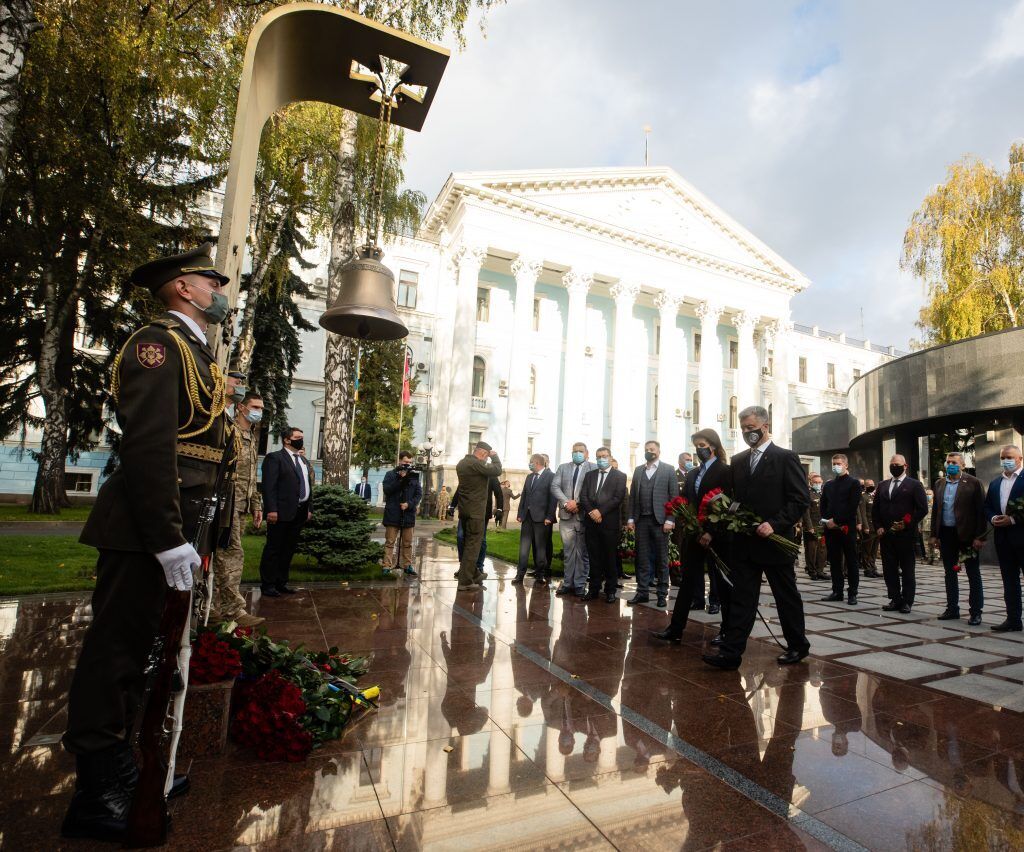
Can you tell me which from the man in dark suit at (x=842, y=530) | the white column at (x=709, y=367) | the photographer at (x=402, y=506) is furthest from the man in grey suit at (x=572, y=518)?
the white column at (x=709, y=367)

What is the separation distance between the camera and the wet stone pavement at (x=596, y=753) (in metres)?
2.47

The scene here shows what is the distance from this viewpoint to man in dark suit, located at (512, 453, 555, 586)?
31.1 ft

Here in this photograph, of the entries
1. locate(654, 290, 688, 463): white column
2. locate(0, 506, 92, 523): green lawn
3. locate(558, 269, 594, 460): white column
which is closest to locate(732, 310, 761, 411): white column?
locate(654, 290, 688, 463): white column

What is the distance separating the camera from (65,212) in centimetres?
1262

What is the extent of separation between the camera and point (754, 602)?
5.11 metres

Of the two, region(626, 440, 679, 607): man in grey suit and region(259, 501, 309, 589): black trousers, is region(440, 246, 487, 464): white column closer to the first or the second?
region(626, 440, 679, 607): man in grey suit

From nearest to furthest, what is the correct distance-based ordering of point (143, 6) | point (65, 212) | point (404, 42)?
1. point (404, 42)
2. point (143, 6)
3. point (65, 212)

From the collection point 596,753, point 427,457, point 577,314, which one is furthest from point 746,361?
point 596,753

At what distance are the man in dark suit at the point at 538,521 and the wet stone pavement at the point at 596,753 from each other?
3.49m

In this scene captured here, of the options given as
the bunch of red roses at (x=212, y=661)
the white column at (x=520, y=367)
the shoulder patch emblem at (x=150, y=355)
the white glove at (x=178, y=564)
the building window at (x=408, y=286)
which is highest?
the building window at (x=408, y=286)

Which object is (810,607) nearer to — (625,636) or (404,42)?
(625,636)

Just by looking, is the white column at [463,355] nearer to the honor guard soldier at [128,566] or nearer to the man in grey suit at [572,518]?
the man in grey suit at [572,518]

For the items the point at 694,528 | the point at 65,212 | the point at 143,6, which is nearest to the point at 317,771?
the point at 694,528

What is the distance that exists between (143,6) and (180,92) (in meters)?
1.14
